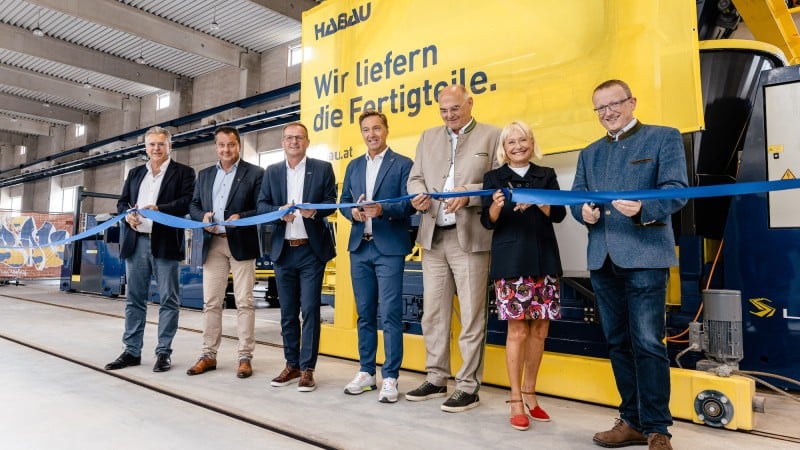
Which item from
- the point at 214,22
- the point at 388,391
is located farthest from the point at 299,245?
the point at 214,22

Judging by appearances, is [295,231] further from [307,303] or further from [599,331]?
[599,331]

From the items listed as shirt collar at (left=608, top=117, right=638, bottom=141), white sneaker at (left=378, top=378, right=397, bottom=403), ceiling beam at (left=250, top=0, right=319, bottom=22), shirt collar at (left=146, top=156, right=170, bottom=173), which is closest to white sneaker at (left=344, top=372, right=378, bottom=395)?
white sneaker at (left=378, top=378, right=397, bottom=403)

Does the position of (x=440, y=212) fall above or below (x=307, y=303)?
above

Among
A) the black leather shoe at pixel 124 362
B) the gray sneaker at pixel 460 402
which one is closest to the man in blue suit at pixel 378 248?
the gray sneaker at pixel 460 402

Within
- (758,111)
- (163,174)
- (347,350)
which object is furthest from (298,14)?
(758,111)

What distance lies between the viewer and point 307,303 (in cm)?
332

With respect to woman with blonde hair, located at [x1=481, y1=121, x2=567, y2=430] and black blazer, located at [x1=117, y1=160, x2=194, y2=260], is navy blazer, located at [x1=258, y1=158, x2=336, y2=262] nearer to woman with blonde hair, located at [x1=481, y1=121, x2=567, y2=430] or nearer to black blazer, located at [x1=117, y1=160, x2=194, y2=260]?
black blazer, located at [x1=117, y1=160, x2=194, y2=260]

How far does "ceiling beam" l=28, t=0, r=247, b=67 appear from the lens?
419 inches

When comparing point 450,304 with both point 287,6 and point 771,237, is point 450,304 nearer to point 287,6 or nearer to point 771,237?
point 771,237

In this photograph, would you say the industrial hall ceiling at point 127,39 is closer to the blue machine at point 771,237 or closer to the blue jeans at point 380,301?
the blue jeans at point 380,301

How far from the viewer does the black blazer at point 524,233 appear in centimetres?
256

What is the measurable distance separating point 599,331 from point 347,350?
77.7 inches

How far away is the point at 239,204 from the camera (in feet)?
12.1

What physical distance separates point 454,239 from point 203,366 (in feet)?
6.87
